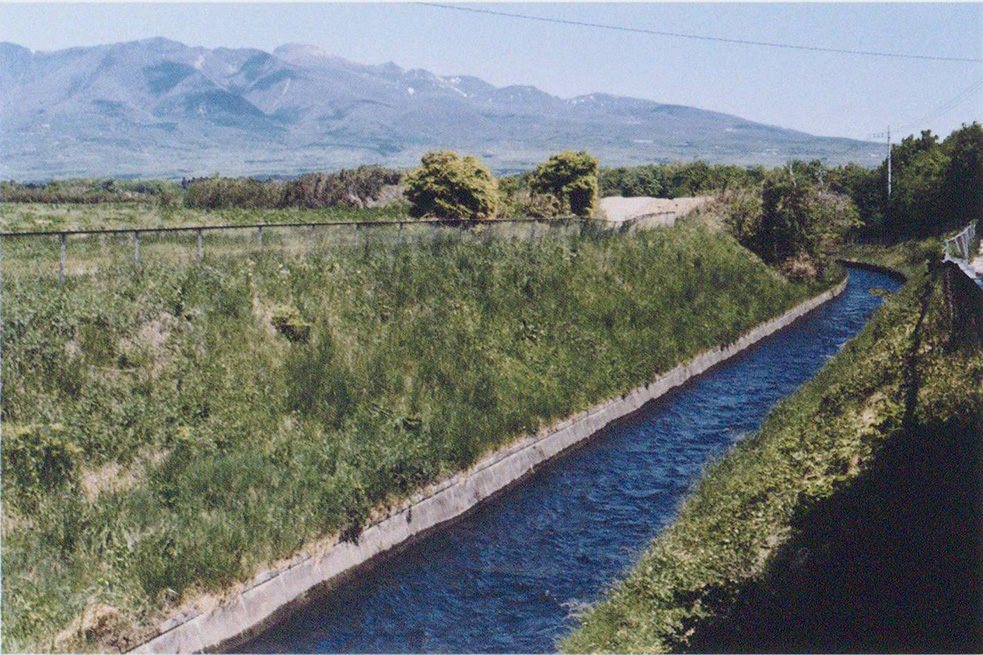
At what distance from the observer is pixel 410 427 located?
2414cm

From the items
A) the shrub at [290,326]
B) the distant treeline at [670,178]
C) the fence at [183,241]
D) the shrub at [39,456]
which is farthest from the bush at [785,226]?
the shrub at [39,456]

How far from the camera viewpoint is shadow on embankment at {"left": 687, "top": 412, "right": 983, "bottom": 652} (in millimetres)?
12742

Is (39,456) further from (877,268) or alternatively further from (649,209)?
(877,268)

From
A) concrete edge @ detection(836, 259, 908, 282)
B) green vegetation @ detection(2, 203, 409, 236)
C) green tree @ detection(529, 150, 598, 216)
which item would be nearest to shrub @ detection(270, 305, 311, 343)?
green vegetation @ detection(2, 203, 409, 236)

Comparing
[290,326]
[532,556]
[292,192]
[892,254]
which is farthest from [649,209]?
[532,556]

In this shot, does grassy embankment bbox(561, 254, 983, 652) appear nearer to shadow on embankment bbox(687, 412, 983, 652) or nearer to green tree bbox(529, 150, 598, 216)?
shadow on embankment bbox(687, 412, 983, 652)

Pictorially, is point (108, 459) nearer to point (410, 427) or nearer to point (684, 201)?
point (410, 427)

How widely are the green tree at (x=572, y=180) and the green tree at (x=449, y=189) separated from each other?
16.2 meters

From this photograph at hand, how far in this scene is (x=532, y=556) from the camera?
2072 cm

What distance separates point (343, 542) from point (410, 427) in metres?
5.14

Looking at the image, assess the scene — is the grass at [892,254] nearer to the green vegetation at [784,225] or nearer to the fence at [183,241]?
the green vegetation at [784,225]

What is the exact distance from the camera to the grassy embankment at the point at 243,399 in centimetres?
1639

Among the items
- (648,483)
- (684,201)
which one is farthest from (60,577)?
(684,201)

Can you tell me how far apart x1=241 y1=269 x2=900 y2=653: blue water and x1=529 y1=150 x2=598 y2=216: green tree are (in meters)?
32.5
